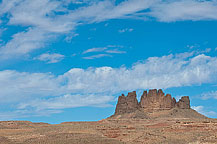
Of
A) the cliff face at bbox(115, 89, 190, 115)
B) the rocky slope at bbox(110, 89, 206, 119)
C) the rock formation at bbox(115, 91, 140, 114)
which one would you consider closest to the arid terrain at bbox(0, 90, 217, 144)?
the rocky slope at bbox(110, 89, 206, 119)

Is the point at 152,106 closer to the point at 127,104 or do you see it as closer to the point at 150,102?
the point at 150,102

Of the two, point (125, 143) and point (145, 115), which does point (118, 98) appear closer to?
point (145, 115)

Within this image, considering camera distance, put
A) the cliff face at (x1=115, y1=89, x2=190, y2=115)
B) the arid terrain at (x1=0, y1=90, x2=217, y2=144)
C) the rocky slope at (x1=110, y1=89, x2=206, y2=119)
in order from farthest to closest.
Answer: the cliff face at (x1=115, y1=89, x2=190, y2=115), the rocky slope at (x1=110, y1=89, x2=206, y2=119), the arid terrain at (x1=0, y1=90, x2=217, y2=144)

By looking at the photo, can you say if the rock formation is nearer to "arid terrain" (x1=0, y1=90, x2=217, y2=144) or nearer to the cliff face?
the cliff face

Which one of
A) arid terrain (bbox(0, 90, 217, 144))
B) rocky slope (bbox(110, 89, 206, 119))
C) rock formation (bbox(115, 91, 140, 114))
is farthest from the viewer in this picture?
rock formation (bbox(115, 91, 140, 114))

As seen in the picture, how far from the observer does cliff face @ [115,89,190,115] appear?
4589 inches

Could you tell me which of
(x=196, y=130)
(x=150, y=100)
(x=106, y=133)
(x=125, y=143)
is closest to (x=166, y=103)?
(x=150, y=100)

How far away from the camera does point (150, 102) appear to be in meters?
118

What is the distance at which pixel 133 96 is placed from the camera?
120m

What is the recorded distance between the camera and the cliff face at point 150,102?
117 m

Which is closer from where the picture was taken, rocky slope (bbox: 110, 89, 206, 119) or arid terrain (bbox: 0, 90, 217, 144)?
arid terrain (bbox: 0, 90, 217, 144)

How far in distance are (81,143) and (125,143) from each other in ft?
22.4

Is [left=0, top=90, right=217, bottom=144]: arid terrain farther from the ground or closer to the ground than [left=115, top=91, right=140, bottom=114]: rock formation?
closer to the ground

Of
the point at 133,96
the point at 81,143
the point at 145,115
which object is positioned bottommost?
the point at 81,143
